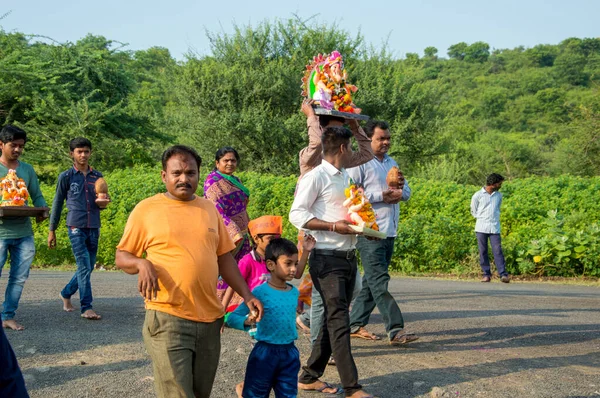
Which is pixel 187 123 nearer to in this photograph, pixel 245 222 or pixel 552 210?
pixel 552 210

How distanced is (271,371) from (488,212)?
429 inches

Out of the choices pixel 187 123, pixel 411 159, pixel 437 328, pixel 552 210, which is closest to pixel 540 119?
pixel 411 159

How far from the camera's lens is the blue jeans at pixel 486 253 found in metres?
14.8

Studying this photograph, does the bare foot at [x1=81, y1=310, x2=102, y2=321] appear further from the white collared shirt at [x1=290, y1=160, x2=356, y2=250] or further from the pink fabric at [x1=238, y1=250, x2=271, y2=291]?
the white collared shirt at [x1=290, y1=160, x2=356, y2=250]

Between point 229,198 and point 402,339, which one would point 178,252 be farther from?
point 229,198

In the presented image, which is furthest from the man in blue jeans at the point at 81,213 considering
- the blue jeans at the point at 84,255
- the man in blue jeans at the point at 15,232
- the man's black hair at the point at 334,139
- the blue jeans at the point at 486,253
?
the blue jeans at the point at 486,253

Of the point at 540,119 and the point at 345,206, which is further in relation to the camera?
the point at 540,119

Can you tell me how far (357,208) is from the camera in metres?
5.55

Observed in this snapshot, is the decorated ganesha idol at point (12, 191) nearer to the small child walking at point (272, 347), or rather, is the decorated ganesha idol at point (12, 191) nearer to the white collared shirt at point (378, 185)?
the white collared shirt at point (378, 185)

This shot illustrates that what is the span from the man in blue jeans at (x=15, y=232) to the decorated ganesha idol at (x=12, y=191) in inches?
7.9

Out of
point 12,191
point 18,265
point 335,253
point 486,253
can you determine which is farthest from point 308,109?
point 486,253

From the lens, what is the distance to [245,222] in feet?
27.4

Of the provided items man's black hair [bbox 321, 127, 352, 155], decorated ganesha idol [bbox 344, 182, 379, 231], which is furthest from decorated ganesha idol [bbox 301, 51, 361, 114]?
decorated ganesha idol [bbox 344, 182, 379, 231]

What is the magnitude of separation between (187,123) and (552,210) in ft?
67.4
